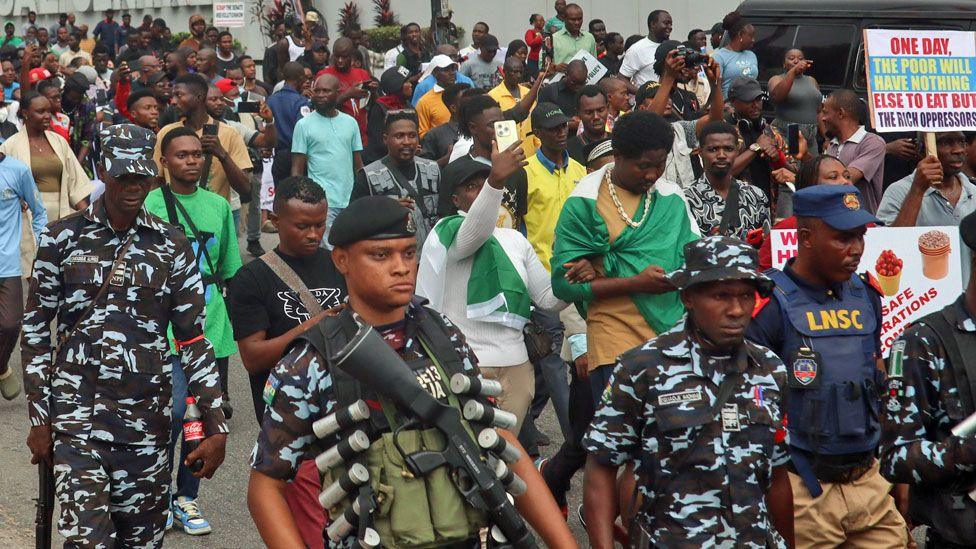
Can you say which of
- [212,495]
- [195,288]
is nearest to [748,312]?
[195,288]

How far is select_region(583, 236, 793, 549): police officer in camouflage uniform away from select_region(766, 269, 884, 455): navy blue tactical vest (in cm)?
50

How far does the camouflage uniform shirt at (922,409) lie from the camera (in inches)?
158

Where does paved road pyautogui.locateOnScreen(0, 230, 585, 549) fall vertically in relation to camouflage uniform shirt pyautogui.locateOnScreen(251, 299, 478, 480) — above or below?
below

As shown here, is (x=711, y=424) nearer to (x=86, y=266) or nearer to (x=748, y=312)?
(x=748, y=312)

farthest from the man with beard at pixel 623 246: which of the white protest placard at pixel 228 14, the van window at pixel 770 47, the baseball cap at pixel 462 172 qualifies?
the white protest placard at pixel 228 14

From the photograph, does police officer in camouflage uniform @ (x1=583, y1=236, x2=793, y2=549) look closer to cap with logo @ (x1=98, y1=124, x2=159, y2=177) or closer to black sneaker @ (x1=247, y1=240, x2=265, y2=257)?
cap with logo @ (x1=98, y1=124, x2=159, y2=177)

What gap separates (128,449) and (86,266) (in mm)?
767

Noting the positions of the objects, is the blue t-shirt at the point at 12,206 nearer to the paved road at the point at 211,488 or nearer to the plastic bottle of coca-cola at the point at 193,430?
the paved road at the point at 211,488

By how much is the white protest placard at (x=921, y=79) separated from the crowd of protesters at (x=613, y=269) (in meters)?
0.18

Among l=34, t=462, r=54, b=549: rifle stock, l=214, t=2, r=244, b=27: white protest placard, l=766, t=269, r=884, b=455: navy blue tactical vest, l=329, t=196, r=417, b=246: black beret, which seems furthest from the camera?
l=214, t=2, r=244, b=27: white protest placard

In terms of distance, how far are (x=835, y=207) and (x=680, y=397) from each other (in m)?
1.12

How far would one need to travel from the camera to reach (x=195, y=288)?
5.75 metres

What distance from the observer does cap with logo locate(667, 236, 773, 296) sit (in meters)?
4.06

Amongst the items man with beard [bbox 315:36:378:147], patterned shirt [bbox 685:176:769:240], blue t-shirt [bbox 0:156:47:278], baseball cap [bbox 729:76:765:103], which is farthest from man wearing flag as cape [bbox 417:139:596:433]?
man with beard [bbox 315:36:378:147]
